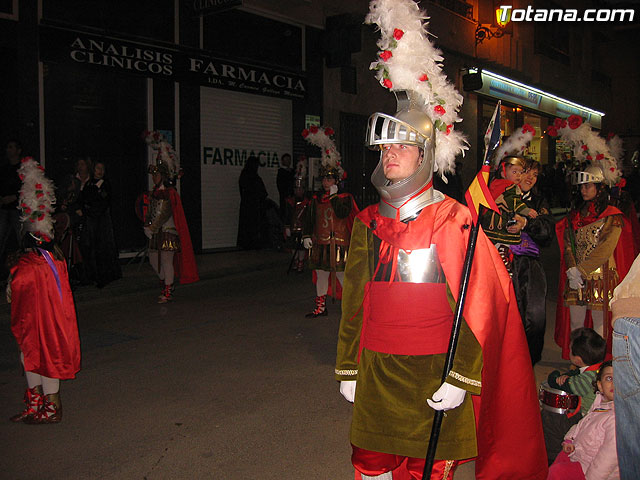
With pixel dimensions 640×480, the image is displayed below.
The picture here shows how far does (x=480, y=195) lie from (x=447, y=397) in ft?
2.88

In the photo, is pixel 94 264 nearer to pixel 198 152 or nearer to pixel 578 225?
pixel 198 152

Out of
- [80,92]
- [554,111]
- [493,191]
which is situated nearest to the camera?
[493,191]

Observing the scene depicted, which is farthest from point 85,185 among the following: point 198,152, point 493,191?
point 493,191

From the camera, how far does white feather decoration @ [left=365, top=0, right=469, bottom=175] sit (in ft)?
9.81

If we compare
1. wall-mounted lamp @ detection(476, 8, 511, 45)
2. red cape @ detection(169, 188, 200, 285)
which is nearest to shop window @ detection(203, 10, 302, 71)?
red cape @ detection(169, 188, 200, 285)

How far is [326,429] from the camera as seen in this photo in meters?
4.50

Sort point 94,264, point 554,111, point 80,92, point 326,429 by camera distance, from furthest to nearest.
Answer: point 554,111 < point 80,92 < point 94,264 < point 326,429

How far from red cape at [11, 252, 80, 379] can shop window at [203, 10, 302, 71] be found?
32.8 ft

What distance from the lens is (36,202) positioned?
4.73 meters

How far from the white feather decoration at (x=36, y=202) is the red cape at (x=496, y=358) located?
2.89 m

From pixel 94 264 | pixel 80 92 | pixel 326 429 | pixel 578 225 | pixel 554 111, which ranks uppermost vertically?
pixel 554 111

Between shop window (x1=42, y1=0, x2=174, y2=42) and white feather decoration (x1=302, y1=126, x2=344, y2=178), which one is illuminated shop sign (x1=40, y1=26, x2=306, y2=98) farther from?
white feather decoration (x1=302, y1=126, x2=344, y2=178)

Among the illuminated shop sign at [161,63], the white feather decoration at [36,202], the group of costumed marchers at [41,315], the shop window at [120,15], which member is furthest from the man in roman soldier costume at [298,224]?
the group of costumed marchers at [41,315]

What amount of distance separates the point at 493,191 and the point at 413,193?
109 inches
